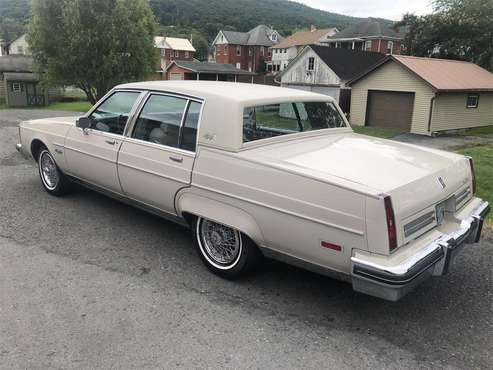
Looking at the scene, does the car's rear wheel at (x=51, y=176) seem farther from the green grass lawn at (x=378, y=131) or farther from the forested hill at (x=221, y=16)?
the forested hill at (x=221, y=16)

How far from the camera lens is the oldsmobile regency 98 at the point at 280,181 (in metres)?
2.97

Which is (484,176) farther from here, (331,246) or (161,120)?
(161,120)

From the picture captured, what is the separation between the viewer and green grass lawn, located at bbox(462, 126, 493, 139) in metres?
20.0

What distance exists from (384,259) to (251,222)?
1.06 m

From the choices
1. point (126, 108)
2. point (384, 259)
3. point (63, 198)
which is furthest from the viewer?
point (63, 198)

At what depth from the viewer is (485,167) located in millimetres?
9125

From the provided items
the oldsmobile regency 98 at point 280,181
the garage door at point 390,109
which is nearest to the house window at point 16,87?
the garage door at point 390,109

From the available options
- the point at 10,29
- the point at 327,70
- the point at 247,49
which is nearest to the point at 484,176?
the point at 327,70

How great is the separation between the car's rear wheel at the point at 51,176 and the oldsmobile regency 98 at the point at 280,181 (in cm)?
78

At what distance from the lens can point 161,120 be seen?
4.38 m

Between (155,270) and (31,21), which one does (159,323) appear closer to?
(155,270)

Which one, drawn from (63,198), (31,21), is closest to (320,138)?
(63,198)

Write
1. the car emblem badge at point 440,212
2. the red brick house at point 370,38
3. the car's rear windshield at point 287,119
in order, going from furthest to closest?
the red brick house at point 370,38 < the car's rear windshield at point 287,119 < the car emblem badge at point 440,212

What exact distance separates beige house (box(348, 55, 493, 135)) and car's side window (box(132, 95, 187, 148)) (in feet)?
57.4
